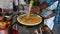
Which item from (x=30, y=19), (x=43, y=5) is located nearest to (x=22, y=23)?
(x=30, y=19)

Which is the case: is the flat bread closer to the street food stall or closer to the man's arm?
the street food stall

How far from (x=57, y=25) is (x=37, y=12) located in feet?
2.29

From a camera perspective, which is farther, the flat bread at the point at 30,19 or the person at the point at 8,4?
the person at the point at 8,4

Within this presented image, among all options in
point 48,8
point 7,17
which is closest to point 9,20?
point 7,17

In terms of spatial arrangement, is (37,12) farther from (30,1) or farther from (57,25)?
(57,25)

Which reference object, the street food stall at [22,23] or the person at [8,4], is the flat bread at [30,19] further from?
the person at [8,4]

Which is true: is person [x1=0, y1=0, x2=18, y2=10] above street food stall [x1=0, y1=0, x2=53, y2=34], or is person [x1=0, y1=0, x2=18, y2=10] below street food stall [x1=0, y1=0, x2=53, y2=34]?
above

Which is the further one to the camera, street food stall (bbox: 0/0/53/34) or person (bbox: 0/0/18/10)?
person (bbox: 0/0/18/10)

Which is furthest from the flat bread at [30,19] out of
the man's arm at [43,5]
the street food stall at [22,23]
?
the man's arm at [43,5]

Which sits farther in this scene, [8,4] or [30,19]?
[8,4]

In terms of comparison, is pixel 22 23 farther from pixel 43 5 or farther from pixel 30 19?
pixel 43 5

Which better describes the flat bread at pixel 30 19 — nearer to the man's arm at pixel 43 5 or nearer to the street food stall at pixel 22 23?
the street food stall at pixel 22 23

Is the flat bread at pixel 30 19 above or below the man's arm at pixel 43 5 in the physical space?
below

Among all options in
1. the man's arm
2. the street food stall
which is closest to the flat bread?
the street food stall
